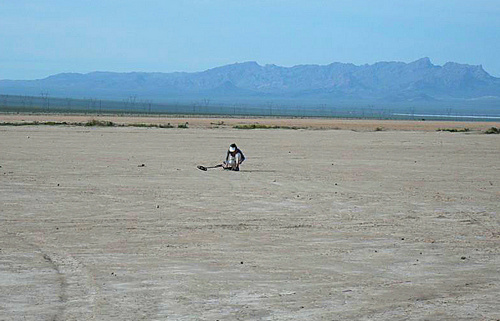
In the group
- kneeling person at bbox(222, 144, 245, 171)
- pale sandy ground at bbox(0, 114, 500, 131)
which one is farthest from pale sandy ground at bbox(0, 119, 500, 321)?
pale sandy ground at bbox(0, 114, 500, 131)

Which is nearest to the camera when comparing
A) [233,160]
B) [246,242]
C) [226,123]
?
[246,242]

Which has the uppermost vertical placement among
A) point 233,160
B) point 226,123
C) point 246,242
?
point 233,160

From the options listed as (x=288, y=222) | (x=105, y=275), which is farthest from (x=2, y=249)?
(x=288, y=222)

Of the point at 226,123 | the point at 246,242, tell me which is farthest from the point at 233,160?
the point at 226,123

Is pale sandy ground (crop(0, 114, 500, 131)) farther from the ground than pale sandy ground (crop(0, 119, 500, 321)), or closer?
closer

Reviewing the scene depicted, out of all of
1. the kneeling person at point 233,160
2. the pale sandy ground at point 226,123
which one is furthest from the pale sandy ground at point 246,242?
the pale sandy ground at point 226,123

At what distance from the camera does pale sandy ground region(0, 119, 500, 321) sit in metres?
9.80

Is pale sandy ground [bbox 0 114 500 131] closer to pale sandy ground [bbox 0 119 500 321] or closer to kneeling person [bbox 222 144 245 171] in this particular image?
kneeling person [bbox 222 144 245 171]

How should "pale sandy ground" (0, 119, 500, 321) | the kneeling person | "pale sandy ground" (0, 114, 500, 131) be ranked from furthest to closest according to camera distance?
"pale sandy ground" (0, 114, 500, 131), the kneeling person, "pale sandy ground" (0, 119, 500, 321)

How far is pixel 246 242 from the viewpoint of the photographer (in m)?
13.7

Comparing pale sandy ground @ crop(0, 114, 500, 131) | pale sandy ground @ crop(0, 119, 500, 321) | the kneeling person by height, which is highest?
the kneeling person

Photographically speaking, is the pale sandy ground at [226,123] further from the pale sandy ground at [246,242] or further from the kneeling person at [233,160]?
the pale sandy ground at [246,242]

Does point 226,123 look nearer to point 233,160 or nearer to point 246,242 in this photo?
point 233,160

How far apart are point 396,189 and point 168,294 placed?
490 inches
